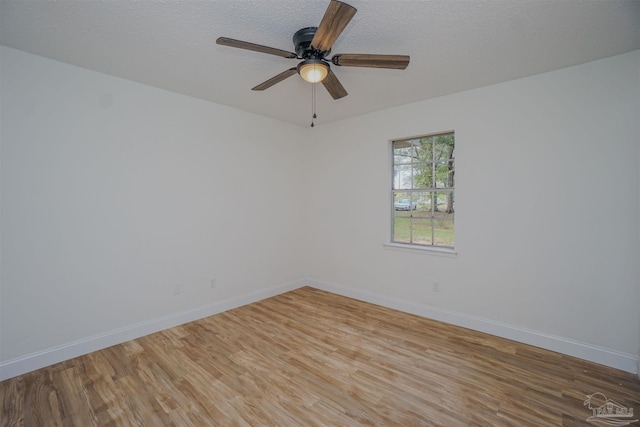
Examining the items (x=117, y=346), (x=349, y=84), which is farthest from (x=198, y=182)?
(x=349, y=84)

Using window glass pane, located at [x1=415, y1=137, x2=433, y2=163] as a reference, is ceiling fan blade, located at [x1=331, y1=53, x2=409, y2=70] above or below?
above

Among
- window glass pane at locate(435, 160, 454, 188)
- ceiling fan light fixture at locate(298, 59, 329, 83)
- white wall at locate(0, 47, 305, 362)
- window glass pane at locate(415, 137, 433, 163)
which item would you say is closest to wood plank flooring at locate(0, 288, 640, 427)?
white wall at locate(0, 47, 305, 362)

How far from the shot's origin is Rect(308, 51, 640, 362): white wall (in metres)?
2.36

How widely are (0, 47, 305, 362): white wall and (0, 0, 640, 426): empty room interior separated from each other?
0.06 feet

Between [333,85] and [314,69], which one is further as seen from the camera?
[333,85]

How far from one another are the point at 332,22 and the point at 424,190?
248cm

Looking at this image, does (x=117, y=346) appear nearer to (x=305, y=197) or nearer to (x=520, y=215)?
(x=305, y=197)

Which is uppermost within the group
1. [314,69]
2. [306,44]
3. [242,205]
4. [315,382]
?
[306,44]

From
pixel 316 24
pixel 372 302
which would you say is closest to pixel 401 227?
pixel 372 302

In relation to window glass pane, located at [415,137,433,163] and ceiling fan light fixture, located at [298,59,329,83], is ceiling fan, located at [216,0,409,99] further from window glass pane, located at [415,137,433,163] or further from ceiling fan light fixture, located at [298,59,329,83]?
window glass pane, located at [415,137,433,163]

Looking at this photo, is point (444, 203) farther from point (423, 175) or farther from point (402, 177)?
point (402, 177)

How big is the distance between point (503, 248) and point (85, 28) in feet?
13.4

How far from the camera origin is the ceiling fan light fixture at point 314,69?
78.3 inches

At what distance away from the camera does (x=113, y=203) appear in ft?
9.18
